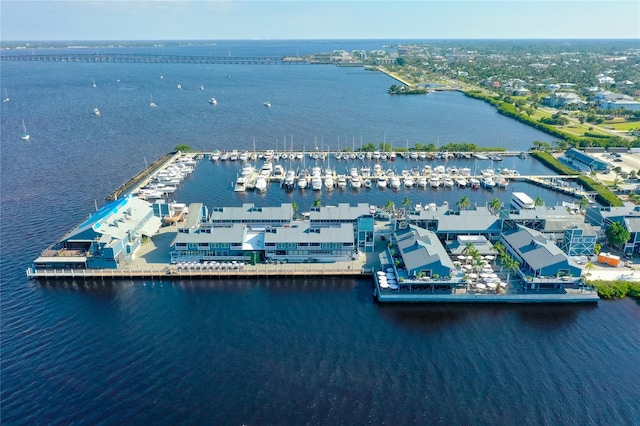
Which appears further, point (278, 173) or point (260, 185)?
point (278, 173)

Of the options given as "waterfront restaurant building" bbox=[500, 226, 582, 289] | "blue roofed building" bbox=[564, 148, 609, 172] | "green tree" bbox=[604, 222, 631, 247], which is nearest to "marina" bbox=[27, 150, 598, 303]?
"waterfront restaurant building" bbox=[500, 226, 582, 289]

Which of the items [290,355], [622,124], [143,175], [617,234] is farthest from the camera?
[622,124]

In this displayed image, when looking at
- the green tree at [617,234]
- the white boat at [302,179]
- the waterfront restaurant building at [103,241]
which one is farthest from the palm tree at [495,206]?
the waterfront restaurant building at [103,241]

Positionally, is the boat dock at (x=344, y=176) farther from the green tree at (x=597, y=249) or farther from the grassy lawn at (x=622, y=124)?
the grassy lawn at (x=622, y=124)

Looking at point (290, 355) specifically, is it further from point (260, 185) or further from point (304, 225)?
point (260, 185)

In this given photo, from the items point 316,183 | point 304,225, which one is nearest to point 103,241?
point 304,225

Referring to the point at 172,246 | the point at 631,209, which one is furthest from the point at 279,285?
the point at 631,209

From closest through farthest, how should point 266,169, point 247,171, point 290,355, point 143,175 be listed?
point 290,355
point 143,175
point 247,171
point 266,169

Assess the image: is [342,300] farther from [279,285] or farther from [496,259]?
[496,259]
